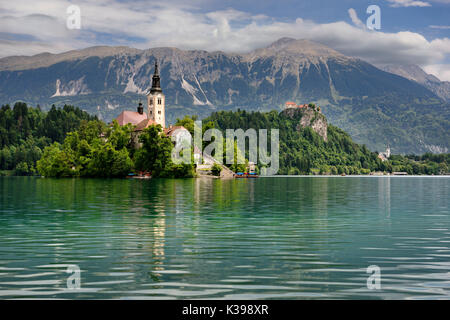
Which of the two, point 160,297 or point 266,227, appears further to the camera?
point 266,227

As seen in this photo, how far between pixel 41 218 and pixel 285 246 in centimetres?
2103

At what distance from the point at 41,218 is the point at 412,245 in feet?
84.8

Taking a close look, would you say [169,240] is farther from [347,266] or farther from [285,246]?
[347,266]

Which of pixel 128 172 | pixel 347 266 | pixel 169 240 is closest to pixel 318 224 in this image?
pixel 169 240

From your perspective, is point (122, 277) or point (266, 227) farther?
point (266, 227)

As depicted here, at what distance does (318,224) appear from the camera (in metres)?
35.1

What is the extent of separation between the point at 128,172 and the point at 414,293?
146 meters
